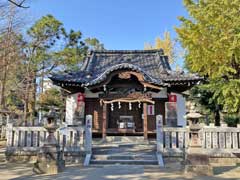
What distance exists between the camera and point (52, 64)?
19219 millimetres

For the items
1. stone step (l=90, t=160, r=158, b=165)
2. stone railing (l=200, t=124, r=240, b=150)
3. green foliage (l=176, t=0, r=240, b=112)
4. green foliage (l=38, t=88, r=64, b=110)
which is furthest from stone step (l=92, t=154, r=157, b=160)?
green foliage (l=38, t=88, r=64, b=110)

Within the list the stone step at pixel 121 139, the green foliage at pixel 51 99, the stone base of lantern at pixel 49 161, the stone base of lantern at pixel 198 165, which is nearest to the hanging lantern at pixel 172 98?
the stone step at pixel 121 139

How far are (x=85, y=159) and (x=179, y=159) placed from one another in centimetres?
342

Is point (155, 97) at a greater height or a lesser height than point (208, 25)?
lesser

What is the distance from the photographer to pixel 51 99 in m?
22.5

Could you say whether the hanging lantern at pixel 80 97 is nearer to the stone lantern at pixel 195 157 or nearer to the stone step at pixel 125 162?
the stone step at pixel 125 162

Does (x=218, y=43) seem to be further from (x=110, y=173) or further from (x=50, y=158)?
(x=50, y=158)

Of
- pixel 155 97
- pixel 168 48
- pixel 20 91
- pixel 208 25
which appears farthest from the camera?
pixel 168 48

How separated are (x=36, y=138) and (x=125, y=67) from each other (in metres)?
5.16

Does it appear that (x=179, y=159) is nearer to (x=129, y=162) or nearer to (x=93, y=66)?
(x=129, y=162)

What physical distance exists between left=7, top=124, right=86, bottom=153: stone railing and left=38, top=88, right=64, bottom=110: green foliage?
40.3 ft

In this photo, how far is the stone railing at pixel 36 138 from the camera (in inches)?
373

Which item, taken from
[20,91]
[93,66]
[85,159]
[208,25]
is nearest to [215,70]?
[208,25]

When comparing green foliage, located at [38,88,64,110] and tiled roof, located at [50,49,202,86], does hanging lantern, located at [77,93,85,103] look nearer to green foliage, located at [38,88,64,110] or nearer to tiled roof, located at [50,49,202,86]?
tiled roof, located at [50,49,202,86]
